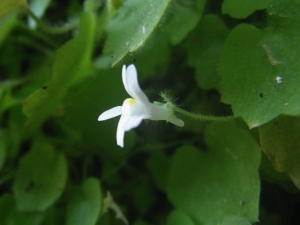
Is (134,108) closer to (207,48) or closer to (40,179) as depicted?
(207,48)

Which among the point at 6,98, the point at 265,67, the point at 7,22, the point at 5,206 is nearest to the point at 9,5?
the point at 7,22

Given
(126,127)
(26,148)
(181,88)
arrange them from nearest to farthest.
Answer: (126,127)
(181,88)
(26,148)

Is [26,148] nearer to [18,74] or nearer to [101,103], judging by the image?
[18,74]

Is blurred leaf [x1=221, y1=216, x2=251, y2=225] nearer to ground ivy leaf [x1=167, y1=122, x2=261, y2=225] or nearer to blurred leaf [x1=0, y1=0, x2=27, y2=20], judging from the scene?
ground ivy leaf [x1=167, y1=122, x2=261, y2=225]

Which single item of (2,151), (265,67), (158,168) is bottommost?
(158,168)

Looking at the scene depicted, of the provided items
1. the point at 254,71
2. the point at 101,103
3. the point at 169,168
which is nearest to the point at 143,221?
the point at 169,168

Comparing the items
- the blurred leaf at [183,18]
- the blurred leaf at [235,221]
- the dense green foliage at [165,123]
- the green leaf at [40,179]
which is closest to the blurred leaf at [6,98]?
the dense green foliage at [165,123]

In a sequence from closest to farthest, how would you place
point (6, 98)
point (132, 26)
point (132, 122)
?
point (132, 122)
point (132, 26)
point (6, 98)
